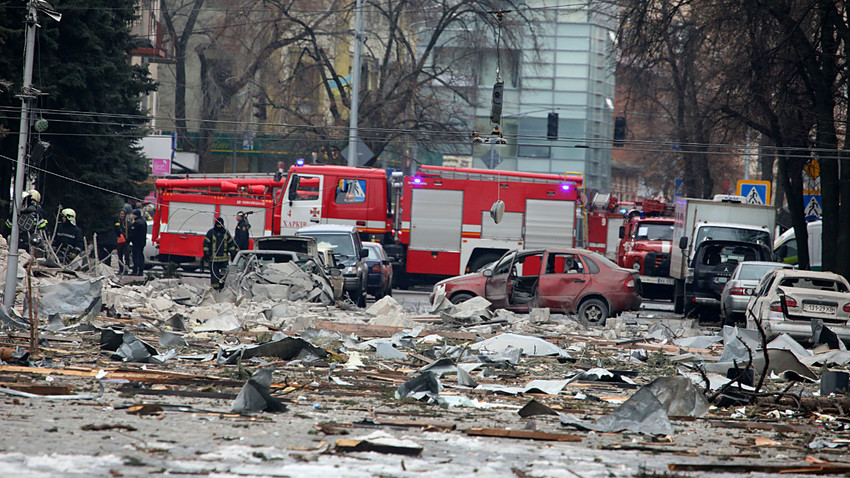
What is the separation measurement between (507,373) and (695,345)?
18.9 ft

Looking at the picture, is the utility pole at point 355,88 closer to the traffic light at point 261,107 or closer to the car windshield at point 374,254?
the traffic light at point 261,107

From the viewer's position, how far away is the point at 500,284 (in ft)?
67.7

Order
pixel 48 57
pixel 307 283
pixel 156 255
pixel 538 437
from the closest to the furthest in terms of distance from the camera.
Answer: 1. pixel 538 437
2. pixel 307 283
3. pixel 48 57
4. pixel 156 255

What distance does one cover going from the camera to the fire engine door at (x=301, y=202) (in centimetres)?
2995

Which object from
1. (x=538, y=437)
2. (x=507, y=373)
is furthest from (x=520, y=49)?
(x=538, y=437)

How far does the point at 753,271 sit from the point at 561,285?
4.34m

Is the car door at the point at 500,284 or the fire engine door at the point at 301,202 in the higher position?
the fire engine door at the point at 301,202

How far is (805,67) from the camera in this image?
2380 cm

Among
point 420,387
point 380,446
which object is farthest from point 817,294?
point 380,446

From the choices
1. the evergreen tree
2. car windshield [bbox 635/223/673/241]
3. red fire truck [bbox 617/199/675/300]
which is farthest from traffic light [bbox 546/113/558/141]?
the evergreen tree

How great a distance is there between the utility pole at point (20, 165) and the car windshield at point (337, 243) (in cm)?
825

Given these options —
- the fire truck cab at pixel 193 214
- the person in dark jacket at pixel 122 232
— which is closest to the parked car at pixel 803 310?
the fire truck cab at pixel 193 214

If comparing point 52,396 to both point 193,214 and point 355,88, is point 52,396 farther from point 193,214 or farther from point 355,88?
point 355,88

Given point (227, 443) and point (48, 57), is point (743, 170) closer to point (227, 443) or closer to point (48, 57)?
point (48, 57)
